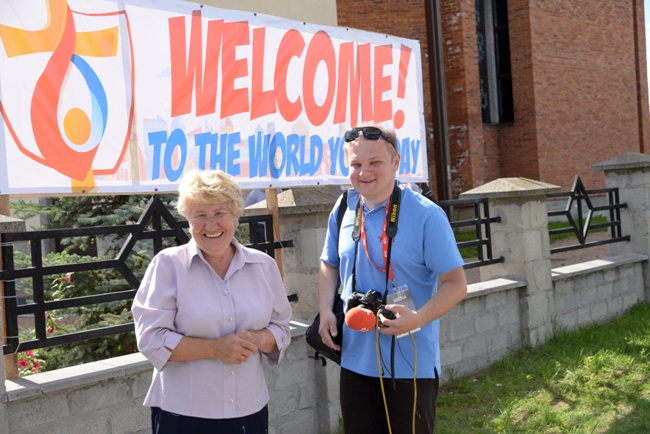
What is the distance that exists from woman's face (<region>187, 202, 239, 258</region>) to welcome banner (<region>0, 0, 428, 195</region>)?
1.69m

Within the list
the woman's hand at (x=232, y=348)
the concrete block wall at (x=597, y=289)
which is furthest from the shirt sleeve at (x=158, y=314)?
the concrete block wall at (x=597, y=289)

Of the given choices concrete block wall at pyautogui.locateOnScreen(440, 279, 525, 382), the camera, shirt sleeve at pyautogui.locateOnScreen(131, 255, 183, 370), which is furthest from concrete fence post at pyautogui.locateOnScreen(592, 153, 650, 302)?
shirt sleeve at pyautogui.locateOnScreen(131, 255, 183, 370)

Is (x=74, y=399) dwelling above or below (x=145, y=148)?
below

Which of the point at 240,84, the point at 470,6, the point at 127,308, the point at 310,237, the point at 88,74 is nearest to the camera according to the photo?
the point at 88,74

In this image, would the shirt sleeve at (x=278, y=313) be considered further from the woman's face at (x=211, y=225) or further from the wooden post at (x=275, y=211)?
the wooden post at (x=275, y=211)

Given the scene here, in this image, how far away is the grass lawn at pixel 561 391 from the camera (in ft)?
19.2

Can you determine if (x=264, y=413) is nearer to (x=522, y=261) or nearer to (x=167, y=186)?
(x=167, y=186)

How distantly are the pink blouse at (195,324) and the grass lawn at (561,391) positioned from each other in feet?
10.3

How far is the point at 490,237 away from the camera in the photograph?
812cm

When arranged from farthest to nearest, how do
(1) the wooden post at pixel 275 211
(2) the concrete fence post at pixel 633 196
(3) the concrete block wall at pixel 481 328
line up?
(2) the concrete fence post at pixel 633 196 < (3) the concrete block wall at pixel 481 328 < (1) the wooden post at pixel 275 211

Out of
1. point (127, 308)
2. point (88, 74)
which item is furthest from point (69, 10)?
point (127, 308)

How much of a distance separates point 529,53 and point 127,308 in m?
13.7

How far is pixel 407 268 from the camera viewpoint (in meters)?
3.30

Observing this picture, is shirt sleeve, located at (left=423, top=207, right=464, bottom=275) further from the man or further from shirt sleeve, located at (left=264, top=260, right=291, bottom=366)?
shirt sleeve, located at (left=264, top=260, right=291, bottom=366)
